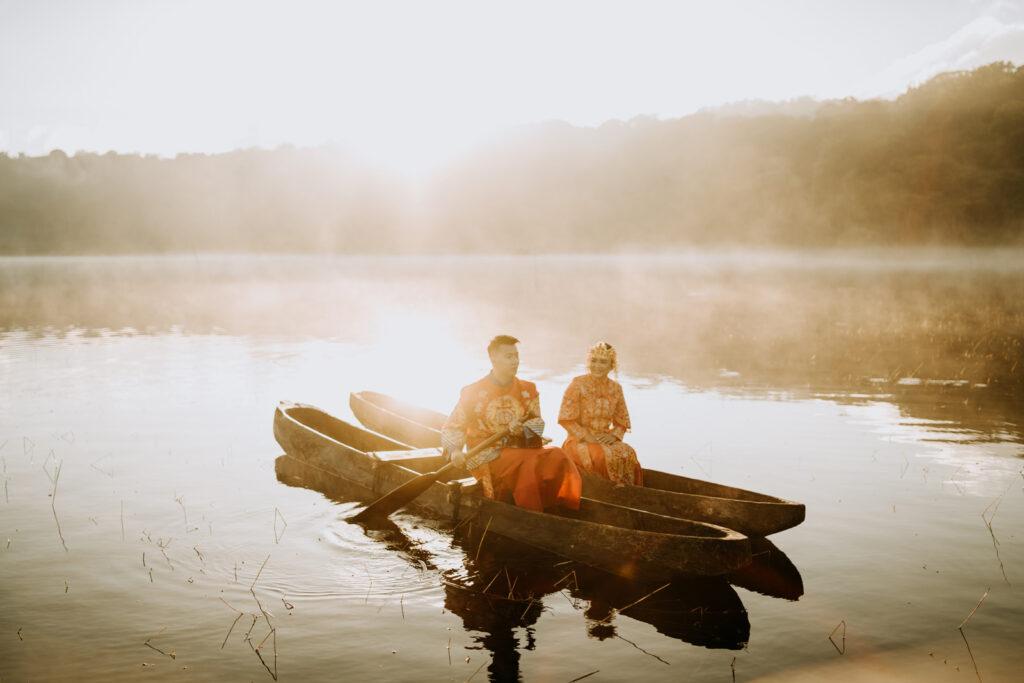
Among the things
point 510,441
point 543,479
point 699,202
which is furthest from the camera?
point 699,202

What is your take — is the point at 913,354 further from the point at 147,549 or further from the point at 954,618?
the point at 147,549

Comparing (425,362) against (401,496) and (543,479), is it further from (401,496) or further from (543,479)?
(543,479)

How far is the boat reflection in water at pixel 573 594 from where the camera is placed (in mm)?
6156

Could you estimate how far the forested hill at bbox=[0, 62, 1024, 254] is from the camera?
132125 mm

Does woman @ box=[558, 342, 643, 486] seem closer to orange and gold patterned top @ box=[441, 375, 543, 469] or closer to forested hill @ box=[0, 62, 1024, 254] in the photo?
orange and gold patterned top @ box=[441, 375, 543, 469]

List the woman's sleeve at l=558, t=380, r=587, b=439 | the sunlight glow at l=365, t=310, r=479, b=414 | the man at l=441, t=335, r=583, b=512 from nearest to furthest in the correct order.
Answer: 1. the man at l=441, t=335, r=583, b=512
2. the woman's sleeve at l=558, t=380, r=587, b=439
3. the sunlight glow at l=365, t=310, r=479, b=414

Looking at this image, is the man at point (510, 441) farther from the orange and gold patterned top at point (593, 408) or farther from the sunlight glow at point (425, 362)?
the sunlight glow at point (425, 362)

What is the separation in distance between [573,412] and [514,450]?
3.80ft

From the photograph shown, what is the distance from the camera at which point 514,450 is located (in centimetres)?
764

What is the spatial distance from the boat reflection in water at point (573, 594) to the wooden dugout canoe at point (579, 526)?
0.18 meters

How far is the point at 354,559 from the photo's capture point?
7.75 meters

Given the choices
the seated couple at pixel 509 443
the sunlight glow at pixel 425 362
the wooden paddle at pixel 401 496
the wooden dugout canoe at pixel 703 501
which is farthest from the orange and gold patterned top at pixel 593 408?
the sunlight glow at pixel 425 362

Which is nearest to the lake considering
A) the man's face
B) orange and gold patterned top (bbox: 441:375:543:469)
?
orange and gold patterned top (bbox: 441:375:543:469)

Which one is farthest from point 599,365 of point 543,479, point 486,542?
point 486,542
